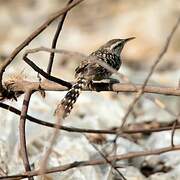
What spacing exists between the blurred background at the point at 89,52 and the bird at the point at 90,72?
32cm

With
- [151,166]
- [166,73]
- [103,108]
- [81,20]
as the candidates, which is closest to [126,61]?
[166,73]

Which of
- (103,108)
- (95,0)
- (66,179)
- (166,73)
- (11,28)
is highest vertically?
(95,0)

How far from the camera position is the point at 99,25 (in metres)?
13.6

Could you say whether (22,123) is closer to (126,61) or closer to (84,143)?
(84,143)

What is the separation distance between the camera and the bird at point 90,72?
437 cm

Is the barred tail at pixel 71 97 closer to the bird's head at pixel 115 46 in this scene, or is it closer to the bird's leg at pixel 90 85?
the bird's leg at pixel 90 85

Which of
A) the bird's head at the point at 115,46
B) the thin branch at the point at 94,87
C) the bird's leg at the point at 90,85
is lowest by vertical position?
the thin branch at the point at 94,87

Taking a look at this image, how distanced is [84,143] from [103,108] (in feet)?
4.62

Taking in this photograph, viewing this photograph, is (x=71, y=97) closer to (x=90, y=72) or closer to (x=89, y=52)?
(x=90, y=72)

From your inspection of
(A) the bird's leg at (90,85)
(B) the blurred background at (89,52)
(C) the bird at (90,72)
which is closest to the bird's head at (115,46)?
(C) the bird at (90,72)

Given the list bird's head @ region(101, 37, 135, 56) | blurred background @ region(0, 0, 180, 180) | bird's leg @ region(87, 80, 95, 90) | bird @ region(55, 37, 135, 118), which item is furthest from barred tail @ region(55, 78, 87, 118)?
bird's head @ region(101, 37, 135, 56)

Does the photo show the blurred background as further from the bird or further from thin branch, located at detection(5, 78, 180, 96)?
the bird

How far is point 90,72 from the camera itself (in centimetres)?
511

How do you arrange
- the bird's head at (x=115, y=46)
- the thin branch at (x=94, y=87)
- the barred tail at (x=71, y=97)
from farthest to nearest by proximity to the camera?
the bird's head at (x=115, y=46), the barred tail at (x=71, y=97), the thin branch at (x=94, y=87)
